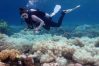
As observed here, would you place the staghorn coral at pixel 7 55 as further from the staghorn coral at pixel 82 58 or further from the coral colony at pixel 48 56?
the staghorn coral at pixel 82 58

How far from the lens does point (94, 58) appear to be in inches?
277

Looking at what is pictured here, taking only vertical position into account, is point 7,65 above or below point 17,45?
below

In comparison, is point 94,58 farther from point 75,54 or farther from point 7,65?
point 7,65

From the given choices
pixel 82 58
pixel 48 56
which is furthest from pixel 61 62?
pixel 82 58

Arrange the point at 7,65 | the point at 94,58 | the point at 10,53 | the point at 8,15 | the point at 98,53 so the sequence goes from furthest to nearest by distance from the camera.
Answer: the point at 8,15, the point at 98,53, the point at 94,58, the point at 10,53, the point at 7,65

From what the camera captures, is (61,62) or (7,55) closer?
(7,55)

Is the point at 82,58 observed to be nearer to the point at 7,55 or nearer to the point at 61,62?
the point at 61,62

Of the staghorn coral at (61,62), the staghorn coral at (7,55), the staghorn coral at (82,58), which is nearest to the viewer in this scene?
the staghorn coral at (7,55)

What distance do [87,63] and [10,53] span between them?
8.60 feet

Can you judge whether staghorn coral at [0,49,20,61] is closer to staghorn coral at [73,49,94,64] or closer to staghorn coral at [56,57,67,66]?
staghorn coral at [56,57,67,66]

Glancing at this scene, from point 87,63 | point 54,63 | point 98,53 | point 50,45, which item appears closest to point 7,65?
point 54,63

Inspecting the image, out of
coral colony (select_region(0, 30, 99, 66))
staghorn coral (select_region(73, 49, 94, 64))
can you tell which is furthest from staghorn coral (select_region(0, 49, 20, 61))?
staghorn coral (select_region(73, 49, 94, 64))

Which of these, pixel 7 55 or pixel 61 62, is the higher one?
pixel 7 55

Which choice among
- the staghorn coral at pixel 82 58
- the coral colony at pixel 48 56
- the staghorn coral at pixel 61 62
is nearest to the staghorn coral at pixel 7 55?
the coral colony at pixel 48 56
